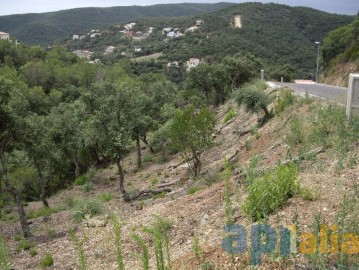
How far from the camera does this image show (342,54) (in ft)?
126

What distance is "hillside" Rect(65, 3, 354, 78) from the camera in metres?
74.5

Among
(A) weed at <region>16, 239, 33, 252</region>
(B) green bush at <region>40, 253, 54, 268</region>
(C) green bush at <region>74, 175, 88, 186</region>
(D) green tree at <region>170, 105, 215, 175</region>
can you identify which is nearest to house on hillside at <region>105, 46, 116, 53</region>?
(C) green bush at <region>74, 175, 88, 186</region>

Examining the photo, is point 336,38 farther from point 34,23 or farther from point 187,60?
point 34,23

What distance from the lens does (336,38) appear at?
147ft

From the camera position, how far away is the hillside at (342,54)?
33.7 m

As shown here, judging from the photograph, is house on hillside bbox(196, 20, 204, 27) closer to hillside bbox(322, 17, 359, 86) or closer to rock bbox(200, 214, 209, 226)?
hillside bbox(322, 17, 359, 86)

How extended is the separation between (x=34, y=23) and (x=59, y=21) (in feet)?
59.2

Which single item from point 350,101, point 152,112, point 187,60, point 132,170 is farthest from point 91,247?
point 187,60

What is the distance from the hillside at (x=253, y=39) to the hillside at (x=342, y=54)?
61.4 feet

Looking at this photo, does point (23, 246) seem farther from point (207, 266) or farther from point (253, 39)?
point (253, 39)

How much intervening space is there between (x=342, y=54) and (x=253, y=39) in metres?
46.1

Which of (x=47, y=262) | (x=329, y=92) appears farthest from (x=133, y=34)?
(x=47, y=262)

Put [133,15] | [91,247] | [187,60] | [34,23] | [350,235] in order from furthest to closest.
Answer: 1. [133,15]
2. [34,23]
3. [187,60]
4. [91,247]
5. [350,235]

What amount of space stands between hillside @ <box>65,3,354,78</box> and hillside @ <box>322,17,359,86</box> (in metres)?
18.7
